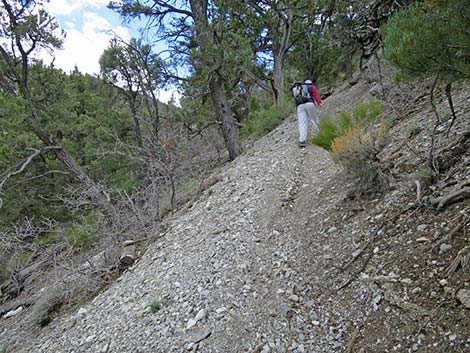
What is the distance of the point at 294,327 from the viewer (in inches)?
86.6

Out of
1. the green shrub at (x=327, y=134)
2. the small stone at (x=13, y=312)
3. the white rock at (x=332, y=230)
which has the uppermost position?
the green shrub at (x=327, y=134)

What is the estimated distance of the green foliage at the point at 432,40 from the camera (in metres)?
1.34

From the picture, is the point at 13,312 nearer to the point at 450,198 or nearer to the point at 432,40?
the point at 450,198

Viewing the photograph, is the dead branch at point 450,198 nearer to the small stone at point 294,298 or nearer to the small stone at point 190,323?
the small stone at point 294,298

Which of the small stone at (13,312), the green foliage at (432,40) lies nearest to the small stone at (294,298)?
the green foliage at (432,40)

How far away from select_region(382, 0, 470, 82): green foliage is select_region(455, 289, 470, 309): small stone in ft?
3.95

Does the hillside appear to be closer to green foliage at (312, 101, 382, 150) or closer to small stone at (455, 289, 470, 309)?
small stone at (455, 289, 470, 309)

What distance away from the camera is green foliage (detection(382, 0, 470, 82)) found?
4.39 feet

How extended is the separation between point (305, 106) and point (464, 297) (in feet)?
15.7

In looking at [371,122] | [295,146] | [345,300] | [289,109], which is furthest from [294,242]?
[289,109]

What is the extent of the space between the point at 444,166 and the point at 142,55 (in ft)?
31.6

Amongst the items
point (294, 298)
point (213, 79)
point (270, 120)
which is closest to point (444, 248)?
point (294, 298)

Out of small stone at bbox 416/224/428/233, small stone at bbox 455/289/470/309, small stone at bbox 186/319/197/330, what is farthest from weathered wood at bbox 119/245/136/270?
small stone at bbox 455/289/470/309

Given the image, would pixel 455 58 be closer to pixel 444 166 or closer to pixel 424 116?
pixel 444 166
